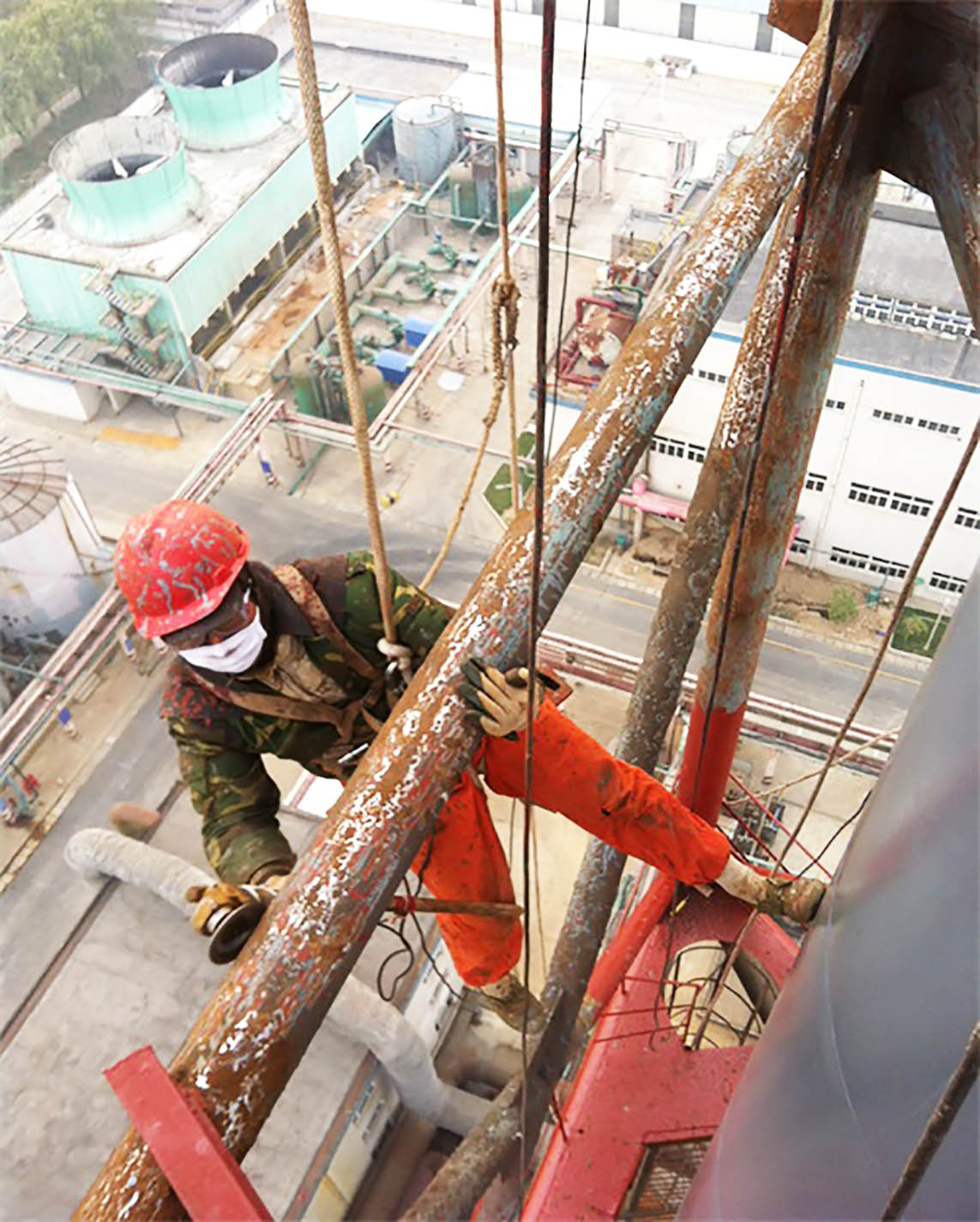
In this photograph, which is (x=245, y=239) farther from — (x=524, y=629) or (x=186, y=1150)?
(x=186, y=1150)

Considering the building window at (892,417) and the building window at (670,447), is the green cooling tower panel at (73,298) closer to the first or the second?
the building window at (670,447)

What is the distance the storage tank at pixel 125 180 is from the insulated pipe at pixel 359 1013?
19.2 m

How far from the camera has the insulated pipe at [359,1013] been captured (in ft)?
40.2

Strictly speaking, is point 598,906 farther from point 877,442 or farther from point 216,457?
point 216,457

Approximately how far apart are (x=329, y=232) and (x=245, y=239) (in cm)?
2806

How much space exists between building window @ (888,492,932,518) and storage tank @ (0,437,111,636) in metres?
17.2

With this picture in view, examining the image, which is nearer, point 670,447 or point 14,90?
point 670,447

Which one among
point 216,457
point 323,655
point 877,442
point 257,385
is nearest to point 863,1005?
point 323,655

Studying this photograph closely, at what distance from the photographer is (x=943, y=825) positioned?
9.53ft

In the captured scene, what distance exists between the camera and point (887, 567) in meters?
23.0

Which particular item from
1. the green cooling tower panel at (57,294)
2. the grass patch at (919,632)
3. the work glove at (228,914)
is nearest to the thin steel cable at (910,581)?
the work glove at (228,914)

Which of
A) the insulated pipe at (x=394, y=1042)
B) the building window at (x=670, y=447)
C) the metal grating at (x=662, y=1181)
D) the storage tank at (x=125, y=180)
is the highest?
the storage tank at (x=125, y=180)

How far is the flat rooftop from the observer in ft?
89.0

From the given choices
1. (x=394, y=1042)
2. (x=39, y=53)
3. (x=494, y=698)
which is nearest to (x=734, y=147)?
(x=394, y=1042)
